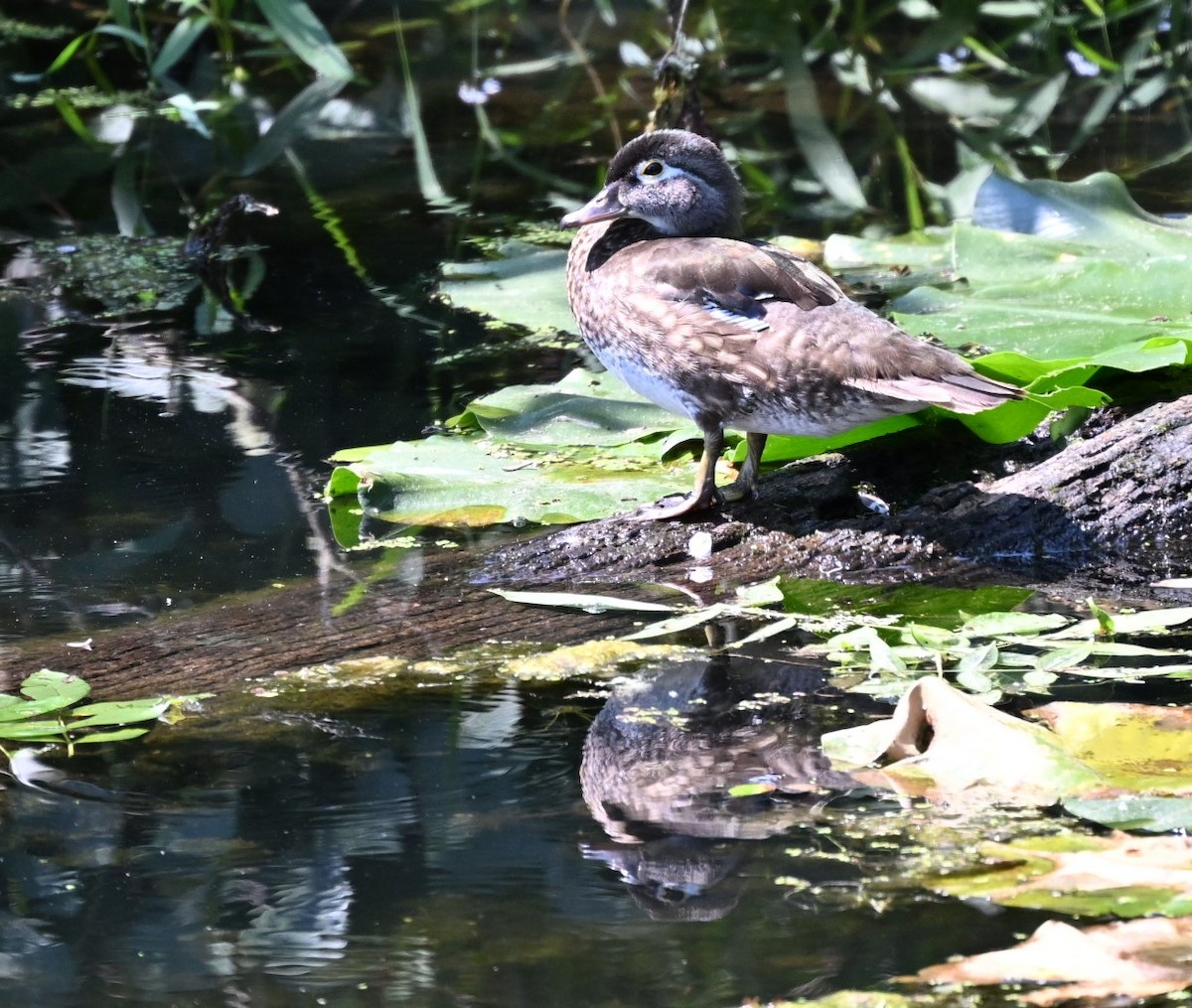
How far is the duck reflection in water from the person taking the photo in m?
2.55

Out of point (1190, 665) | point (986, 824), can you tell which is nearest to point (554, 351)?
point (1190, 665)

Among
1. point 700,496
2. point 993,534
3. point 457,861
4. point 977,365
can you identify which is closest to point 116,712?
point 457,861

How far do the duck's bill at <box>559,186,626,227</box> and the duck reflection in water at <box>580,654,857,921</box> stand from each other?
4.88 feet

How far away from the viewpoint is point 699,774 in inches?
113

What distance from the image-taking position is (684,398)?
159 inches

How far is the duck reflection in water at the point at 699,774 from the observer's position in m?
2.55

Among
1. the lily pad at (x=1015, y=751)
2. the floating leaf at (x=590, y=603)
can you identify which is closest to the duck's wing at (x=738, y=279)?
the floating leaf at (x=590, y=603)

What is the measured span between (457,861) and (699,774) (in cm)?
48

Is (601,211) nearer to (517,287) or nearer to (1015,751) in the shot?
(517,287)

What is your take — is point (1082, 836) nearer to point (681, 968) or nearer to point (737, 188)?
point (681, 968)

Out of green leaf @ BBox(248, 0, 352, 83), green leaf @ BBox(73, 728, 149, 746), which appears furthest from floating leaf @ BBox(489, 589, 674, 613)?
green leaf @ BBox(248, 0, 352, 83)

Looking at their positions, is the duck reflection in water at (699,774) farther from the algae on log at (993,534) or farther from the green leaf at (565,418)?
the green leaf at (565,418)

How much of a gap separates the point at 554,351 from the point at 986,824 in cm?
324

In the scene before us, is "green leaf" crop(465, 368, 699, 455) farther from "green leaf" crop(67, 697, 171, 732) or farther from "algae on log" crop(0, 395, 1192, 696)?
"green leaf" crop(67, 697, 171, 732)
